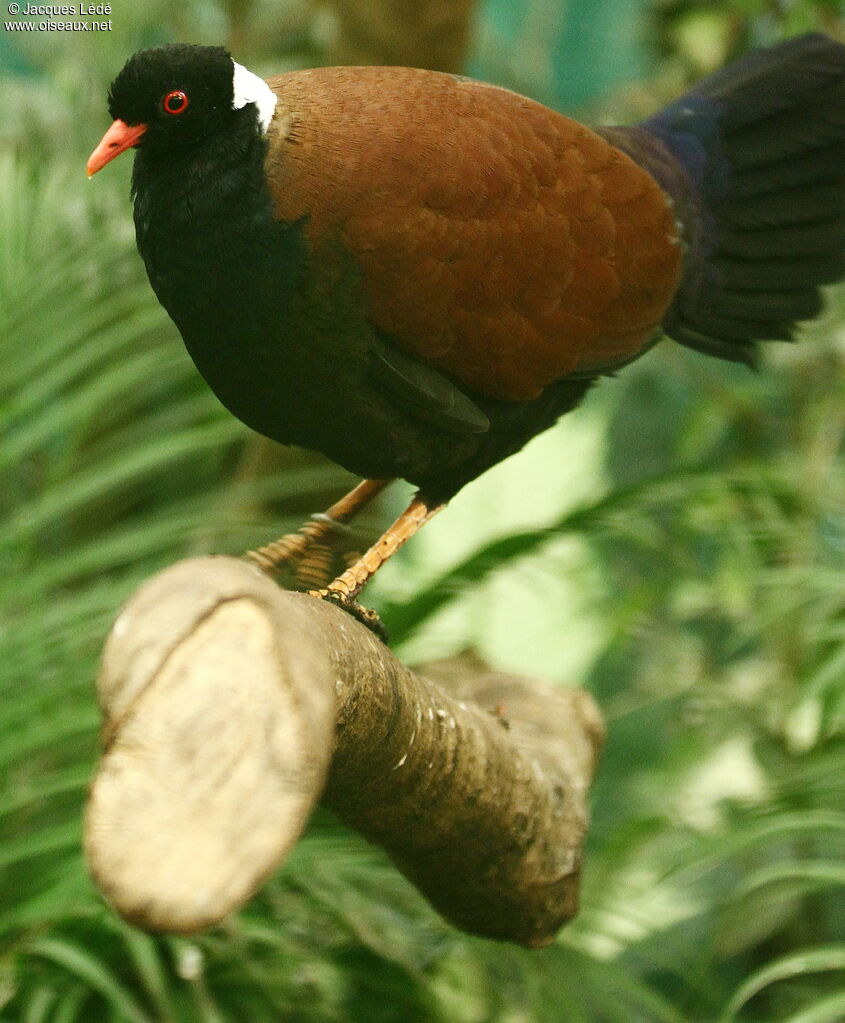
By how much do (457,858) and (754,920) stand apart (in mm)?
1608

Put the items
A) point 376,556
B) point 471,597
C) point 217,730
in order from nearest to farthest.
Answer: point 217,730, point 376,556, point 471,597

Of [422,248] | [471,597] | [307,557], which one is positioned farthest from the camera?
[471,597]

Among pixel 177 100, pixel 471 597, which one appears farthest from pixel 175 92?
pixel 471 597

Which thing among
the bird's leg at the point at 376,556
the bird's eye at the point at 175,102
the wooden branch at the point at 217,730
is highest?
the bird's eye at the point at 175,102

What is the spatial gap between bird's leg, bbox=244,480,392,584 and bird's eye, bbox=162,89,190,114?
0.71 meters

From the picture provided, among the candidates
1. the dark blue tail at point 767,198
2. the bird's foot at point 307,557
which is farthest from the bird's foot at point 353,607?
the dark blue tail at point 767,198

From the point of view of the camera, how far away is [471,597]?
10.9ft

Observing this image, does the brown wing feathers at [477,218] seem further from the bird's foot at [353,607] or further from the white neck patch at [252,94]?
the bird's foot at [353,607]

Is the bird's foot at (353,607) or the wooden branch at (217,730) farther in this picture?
the bird's foot at (353,607)

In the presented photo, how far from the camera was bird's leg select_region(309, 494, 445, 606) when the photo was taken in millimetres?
2053

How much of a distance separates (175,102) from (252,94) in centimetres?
11

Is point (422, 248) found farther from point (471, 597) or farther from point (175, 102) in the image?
point (471, 597)

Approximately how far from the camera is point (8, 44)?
16.3 ft

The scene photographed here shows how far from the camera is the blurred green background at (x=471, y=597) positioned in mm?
2500
